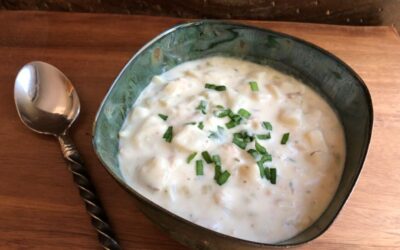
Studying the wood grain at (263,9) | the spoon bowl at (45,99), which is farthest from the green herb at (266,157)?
the wood grain at (263,9)

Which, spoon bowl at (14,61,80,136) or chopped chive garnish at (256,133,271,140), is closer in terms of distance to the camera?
chopped chive garnish at (256,133,271,140)

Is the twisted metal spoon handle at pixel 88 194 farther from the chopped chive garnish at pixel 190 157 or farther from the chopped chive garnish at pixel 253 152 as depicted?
the chopped chive garnish at pixel 253 152

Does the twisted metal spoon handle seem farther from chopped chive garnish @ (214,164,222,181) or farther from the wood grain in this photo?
the wood grain

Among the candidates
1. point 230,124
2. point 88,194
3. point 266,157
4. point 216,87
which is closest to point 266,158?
point 266,157

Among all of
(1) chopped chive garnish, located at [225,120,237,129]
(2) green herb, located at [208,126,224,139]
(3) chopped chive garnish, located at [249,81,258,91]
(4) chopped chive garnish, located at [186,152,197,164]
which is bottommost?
(4) chopped chive garnish, located at [186,152,197,164]

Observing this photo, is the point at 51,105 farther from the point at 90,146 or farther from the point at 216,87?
the point at 216,87

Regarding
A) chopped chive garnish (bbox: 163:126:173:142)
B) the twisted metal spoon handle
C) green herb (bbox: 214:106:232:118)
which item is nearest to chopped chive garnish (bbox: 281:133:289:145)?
green herb (bbox: 214:106:232:118)

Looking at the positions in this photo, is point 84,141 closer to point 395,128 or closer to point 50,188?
point 50,188
